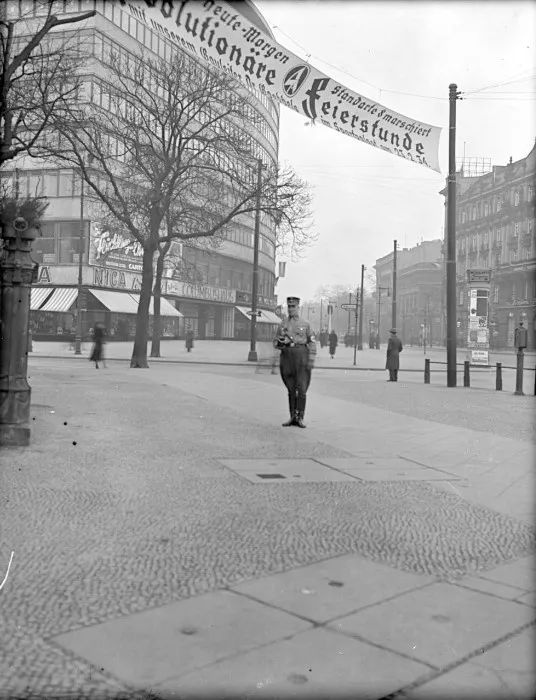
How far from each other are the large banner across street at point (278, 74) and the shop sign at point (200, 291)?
4961cm

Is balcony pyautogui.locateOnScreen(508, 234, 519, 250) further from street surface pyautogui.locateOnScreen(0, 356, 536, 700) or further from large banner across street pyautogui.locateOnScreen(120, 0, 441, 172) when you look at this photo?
large banner across street pyautogui.locateOnScreen(120, 0, 441, 172)

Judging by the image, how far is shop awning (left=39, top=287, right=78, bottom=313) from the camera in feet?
156

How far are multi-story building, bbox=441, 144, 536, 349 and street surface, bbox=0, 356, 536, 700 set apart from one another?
193 feet

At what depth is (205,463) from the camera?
24.0ft

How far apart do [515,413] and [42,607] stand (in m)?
10.8

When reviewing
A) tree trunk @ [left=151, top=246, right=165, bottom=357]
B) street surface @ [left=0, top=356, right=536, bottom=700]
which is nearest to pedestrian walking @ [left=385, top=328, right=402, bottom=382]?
street surface @ [left=0, top=356, right=536, bottom=700]

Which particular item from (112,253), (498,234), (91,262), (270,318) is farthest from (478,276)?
(498,234)

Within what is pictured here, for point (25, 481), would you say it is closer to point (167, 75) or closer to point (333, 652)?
point (333, 652)

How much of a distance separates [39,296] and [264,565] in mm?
48026

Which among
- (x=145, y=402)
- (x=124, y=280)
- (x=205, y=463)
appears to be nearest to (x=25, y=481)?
(x=205, y=463)

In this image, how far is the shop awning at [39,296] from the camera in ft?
160

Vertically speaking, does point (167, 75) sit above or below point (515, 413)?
above

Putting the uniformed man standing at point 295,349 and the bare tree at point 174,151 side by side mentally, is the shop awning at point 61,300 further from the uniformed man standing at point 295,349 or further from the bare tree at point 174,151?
the uniformed man standing at point 295,349

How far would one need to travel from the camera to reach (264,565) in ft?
13.9
